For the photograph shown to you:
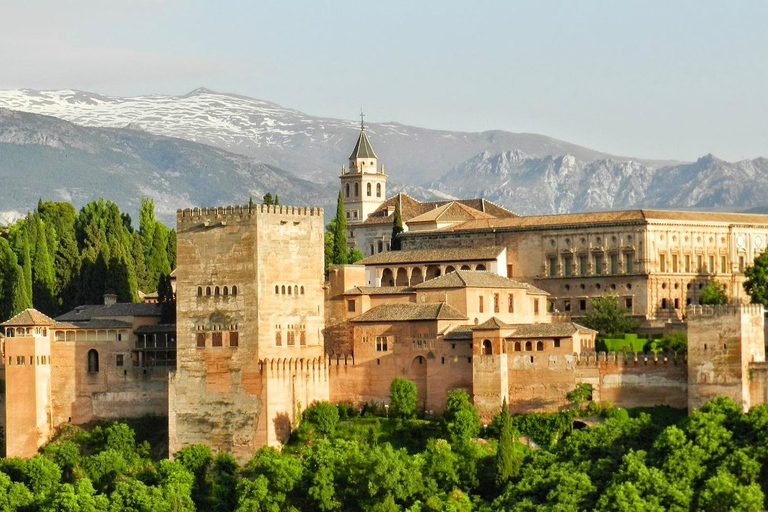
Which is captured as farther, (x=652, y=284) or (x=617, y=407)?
(x=652, y=284)

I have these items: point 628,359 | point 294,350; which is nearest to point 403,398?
point 294,350

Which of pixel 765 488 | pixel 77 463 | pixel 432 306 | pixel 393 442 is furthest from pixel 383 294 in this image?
pixel 765 488

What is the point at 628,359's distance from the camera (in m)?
74.4

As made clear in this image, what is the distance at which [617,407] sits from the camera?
7388cm

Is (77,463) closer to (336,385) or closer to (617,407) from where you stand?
(336,385)

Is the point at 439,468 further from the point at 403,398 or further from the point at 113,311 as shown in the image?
the point at 113,311

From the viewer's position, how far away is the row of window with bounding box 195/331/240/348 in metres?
76.6

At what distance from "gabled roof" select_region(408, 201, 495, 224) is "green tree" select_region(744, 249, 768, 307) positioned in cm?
1820

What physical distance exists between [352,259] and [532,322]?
17.9m

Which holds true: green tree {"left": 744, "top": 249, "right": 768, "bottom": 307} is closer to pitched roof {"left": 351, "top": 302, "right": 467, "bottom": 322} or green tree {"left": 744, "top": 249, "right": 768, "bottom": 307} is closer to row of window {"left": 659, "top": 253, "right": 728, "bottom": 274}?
row of window {"left": 659, "top": 253, "right": 728, "bottom": 274}

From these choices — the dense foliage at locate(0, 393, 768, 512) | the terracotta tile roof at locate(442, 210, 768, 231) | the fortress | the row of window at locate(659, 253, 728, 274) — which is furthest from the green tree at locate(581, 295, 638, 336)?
the dense foliage at locate(0, 393, 768, 512)

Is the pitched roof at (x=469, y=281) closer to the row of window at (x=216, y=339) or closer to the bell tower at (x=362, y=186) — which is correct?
the row of window at (x=216, y=339)

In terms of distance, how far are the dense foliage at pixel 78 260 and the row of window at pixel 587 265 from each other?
1871 cm

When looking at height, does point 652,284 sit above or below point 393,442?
above
